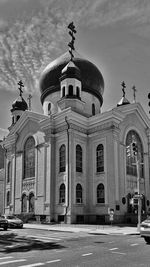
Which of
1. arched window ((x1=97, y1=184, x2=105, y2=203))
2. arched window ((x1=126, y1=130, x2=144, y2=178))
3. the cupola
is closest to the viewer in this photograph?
arched window ((x1=97, y1=184, x2=105, y2=203))

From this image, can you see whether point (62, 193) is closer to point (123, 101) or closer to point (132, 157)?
point (132, 157)

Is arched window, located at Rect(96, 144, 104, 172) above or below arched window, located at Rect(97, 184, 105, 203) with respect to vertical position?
above

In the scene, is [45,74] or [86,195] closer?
[86,195]

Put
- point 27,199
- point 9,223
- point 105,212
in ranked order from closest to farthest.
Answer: point 9,223 < point 105,212 < point 27,199

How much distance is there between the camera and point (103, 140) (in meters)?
33.7

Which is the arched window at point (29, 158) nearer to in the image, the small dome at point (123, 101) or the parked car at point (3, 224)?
the parked car at point (3, 224)

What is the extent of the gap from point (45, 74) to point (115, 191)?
19906 mm

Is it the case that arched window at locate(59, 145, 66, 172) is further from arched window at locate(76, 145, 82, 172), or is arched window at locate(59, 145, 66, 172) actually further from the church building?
arched window at locate(76, 145, 82, 172)

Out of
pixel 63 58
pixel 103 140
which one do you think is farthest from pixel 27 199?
pixel 63 58

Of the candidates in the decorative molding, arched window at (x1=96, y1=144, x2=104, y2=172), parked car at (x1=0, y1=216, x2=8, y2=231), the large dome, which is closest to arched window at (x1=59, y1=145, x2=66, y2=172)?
arched window at (x1=96, y1=144, x2=104, y2=172)

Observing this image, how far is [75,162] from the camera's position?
33.2 metres

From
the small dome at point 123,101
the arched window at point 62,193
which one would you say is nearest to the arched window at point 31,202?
the arched window at point 62,193

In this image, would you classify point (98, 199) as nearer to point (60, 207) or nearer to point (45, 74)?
point (60, 207)

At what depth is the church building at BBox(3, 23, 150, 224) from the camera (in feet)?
106
